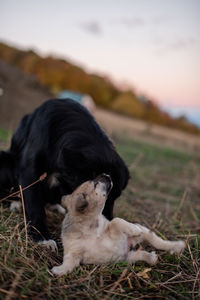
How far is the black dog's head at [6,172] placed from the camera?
3400mm

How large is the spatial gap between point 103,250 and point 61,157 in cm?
83

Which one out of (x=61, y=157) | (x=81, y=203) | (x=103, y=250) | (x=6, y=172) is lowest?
(x=6, y=172)

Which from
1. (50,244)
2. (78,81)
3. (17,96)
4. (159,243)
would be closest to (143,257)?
(159,243)

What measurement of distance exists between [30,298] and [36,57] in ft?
71.3

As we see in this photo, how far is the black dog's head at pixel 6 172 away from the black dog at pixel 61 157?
0.47ft

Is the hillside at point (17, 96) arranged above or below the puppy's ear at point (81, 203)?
below

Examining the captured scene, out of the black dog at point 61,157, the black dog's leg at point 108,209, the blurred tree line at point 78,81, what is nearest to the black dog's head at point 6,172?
the black dog at point 61,157

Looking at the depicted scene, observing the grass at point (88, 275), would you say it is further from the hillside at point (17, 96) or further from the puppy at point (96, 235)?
the hillside at point (17, 96)

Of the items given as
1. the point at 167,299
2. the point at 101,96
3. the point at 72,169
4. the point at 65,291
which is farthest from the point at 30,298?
the point at 101,96

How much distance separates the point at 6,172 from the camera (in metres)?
3.41

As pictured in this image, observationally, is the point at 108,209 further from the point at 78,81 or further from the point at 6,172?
the point at 78,81

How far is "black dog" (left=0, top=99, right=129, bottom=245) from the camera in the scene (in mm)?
2420

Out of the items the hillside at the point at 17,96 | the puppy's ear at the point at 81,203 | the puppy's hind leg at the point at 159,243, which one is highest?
the puppy's ear at the point at 81,203

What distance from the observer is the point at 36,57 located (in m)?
21.7
